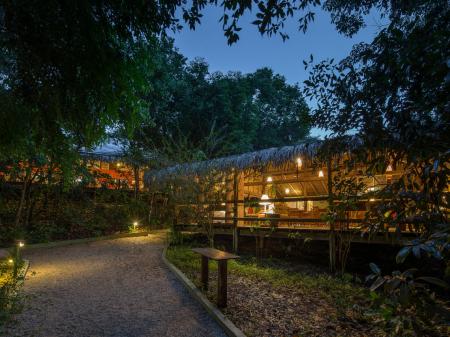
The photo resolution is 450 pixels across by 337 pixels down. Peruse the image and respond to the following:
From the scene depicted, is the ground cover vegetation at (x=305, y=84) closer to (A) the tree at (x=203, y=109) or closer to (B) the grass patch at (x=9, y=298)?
(B) the grass patch at (x=9, y=298)

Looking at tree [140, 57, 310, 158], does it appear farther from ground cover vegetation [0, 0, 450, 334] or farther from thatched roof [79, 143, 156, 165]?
ground cover vegetation [0, 0, 450, 334]

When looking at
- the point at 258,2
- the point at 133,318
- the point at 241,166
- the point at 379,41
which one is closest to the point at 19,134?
the point at 258,2

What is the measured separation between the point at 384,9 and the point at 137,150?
12414 mm

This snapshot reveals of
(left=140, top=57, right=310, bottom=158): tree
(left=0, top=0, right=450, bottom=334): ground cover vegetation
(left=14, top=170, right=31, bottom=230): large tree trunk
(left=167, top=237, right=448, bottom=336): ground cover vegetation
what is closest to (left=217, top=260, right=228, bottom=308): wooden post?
(left=167, top=237, right=448, bottom=336): ground cover vegetation

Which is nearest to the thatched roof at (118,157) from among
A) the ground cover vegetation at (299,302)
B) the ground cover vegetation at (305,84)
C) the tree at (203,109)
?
the tree at (203,109)

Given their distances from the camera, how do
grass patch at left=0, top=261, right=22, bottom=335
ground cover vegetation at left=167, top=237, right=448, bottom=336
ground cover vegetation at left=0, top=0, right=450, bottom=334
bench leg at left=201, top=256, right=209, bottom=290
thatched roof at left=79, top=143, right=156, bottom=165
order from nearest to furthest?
1. ground cover vegetation at left=0, top=0, right=450, bottom=334
2. ground cover vegetation at left=167, top=237, right=448, bottom=336
3. grass patch at left=0, top=261, right=22, bottom=335
4. bench leg at left=201, top=256, right=209, bottom=290
5. thatched roof at left=79, top=143, right=156, bottom=165

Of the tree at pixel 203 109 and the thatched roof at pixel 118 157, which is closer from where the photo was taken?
the thatched roof at pixel 118 157

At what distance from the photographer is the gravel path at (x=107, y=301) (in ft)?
11.6

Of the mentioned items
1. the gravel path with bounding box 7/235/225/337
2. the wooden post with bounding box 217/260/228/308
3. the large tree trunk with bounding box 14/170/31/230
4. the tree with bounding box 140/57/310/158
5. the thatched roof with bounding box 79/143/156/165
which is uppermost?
the tree with bounding box 140/57/310/158

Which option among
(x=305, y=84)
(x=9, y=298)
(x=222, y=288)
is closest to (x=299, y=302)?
(x=222, y=288)

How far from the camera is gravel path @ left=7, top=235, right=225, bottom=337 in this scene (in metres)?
3.53

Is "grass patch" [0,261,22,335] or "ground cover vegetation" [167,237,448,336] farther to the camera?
"grass patch" [0,261,22,335]

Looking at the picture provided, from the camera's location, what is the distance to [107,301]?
453 cm

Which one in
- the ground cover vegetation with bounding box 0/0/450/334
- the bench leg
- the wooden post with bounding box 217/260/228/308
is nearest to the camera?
the ground cover vegetation with bounding box 0/0/450/334
